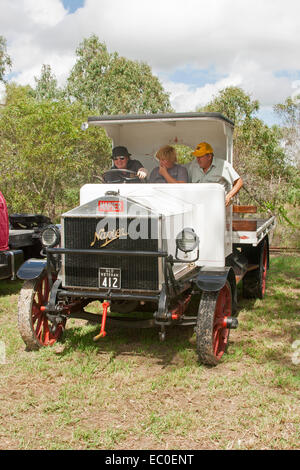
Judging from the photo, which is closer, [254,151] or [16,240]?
[16,240]

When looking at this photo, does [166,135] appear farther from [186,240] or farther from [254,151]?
[254,151]

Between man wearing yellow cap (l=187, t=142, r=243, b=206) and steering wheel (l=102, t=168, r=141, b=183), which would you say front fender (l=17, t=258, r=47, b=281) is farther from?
man wearing yellow cap (l=187, t=142, r=243, b=206)

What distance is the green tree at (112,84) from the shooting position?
31.2m

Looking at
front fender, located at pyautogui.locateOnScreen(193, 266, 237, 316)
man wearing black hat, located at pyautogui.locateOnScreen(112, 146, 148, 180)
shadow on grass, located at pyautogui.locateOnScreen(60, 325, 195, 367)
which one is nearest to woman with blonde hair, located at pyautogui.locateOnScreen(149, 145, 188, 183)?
man wearing black hat, located at pyautogui.locateOnScreen(112, 146, 148, 180)

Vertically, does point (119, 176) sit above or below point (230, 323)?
above

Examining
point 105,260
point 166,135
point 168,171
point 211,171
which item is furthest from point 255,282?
point 105,260

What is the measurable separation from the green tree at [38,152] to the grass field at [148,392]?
7.82m

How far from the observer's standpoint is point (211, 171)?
6223mm

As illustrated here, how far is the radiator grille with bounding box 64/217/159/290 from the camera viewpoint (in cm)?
452

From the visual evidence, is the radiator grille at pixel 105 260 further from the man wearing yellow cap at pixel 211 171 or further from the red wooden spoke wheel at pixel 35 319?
the man wearing yellow cap at pixel 211 171

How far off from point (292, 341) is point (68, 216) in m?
2.86

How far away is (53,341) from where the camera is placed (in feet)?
17.4

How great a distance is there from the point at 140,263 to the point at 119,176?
6.30ft

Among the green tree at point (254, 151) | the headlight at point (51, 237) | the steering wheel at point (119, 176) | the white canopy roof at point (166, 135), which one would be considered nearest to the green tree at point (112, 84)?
the green tree at point (254, 151)
